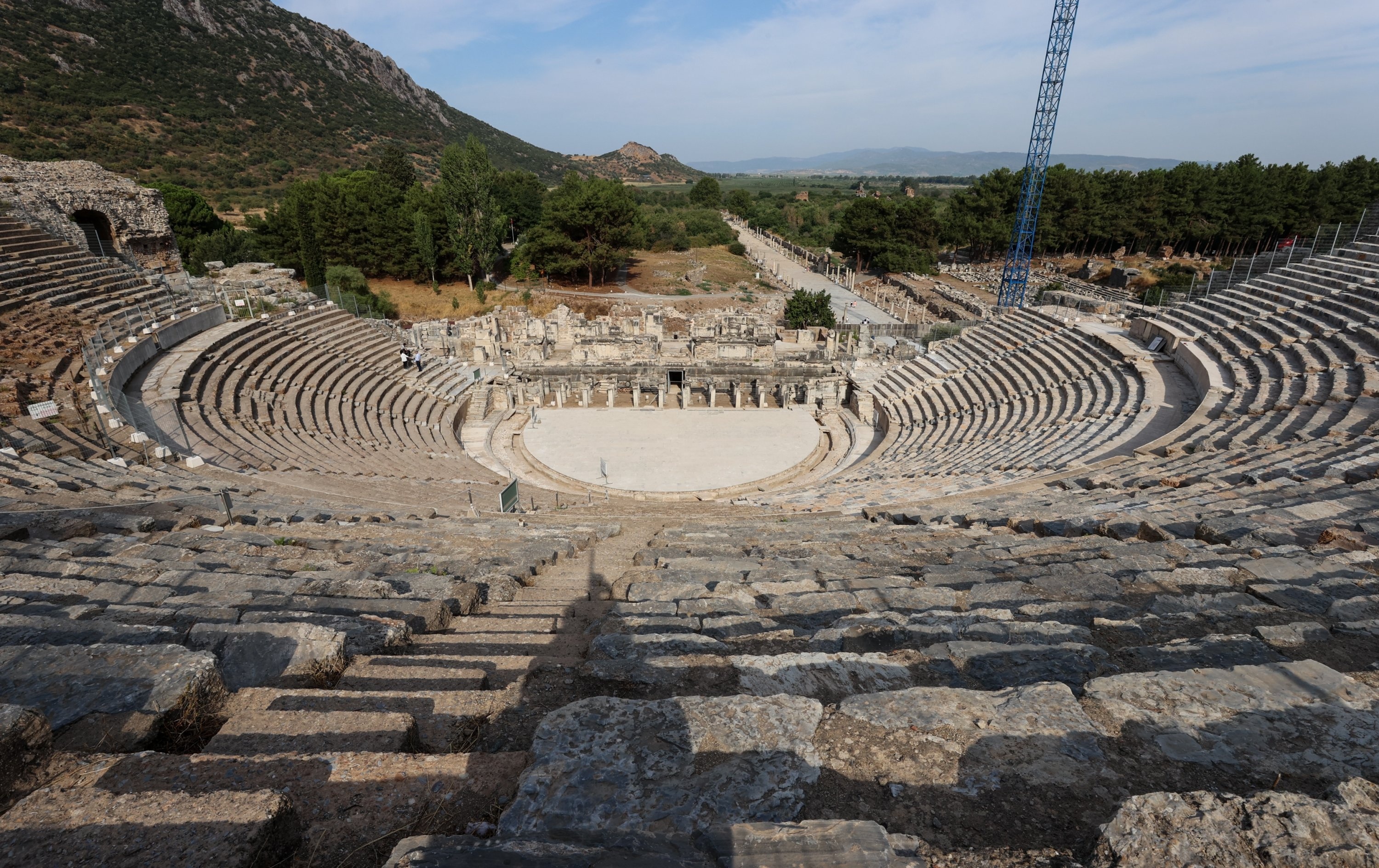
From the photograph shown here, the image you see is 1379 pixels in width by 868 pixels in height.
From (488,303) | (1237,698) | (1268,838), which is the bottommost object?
(488,303)

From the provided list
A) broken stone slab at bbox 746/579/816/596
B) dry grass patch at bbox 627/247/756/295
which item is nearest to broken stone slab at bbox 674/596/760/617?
broken stone slab at bbox 746/579/816/596

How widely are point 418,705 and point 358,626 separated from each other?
1.48 m

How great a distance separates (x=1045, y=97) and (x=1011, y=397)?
35008 mm

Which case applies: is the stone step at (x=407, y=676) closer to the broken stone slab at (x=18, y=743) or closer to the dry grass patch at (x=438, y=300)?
the broken stone slab at (x=18, y=743)

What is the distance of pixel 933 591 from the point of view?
5625mm

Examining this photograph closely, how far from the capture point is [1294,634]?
402cm

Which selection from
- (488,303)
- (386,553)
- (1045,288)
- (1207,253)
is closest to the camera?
(386,553)

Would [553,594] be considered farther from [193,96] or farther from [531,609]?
[193,96]

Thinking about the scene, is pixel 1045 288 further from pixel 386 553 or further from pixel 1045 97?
pixel 386 553

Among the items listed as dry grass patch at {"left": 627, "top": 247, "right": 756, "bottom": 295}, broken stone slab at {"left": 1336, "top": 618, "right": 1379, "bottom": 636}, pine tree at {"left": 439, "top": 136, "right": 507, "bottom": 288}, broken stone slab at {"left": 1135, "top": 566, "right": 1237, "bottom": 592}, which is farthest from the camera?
dry grass patch at {"left": 627, "top": 247, "right": 756, "bottom": 295}

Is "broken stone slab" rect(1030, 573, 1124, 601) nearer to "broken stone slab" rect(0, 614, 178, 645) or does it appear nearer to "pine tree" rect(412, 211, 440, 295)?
"broken stone slab" rect(0, 614, 178, 645)

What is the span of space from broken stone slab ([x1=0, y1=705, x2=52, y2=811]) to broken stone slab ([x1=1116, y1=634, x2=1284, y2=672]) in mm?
5130

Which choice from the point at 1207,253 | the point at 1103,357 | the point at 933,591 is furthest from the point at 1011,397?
the point at 1207,253

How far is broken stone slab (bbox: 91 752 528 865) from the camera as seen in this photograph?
2221mm
